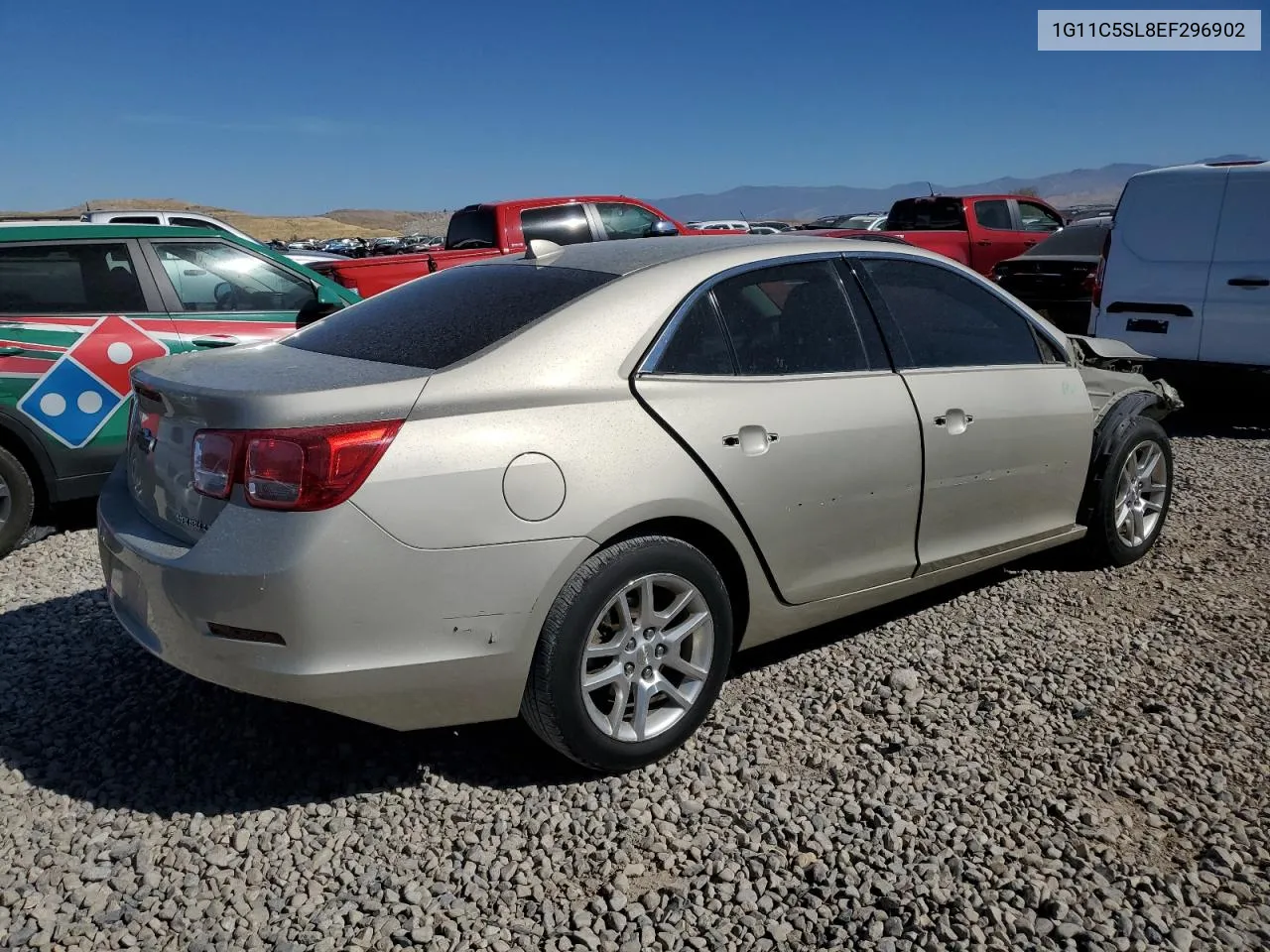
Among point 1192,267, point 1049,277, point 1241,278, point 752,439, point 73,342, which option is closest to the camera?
point 752,439

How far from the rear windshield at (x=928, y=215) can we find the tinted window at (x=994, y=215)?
29 cm

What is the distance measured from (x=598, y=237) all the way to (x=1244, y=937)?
9087 mm

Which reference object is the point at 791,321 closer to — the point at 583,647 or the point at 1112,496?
the point at 583,647

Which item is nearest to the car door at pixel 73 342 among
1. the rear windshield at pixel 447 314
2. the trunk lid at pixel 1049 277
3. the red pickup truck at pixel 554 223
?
the rear windshield at pixel 447 314

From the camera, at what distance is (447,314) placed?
3395mm

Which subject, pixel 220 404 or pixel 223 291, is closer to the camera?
pixel 220 404

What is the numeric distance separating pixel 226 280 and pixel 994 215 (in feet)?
39.4

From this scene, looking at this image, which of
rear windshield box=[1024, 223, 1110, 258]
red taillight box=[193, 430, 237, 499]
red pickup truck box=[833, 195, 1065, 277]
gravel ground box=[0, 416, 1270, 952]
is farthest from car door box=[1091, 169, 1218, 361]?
red taillight box=[193, 430, 237, 499]

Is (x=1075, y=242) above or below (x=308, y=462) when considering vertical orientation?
below

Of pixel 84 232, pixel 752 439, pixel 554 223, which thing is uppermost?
pixel 84 232

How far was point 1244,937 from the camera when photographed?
8.03 feet

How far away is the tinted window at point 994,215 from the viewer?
14977mm

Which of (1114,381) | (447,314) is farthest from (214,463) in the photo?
(1114,381)

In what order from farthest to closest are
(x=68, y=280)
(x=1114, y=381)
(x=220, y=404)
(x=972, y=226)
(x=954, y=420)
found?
(x=972, y=226) → (x=68, y=280) → (x=1114, y=381) → (x=954, y=420) → (x=220, y=404)
